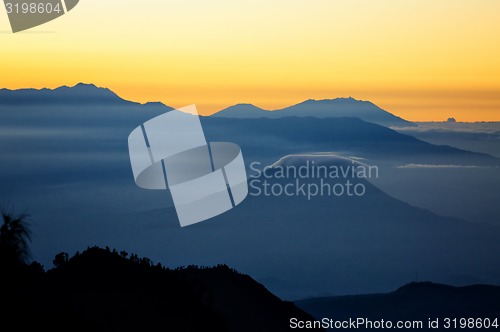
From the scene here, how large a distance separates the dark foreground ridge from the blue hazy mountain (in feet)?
299

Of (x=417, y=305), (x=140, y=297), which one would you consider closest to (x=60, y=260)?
(x=140, y=297)

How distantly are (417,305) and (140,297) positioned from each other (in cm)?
10827

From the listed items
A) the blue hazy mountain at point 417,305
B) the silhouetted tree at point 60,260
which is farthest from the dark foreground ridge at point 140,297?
the blue hazy mountain at point 417,305

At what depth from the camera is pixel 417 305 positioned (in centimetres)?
14200

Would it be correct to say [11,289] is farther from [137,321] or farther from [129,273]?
[129,273]

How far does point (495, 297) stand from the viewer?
14650cm

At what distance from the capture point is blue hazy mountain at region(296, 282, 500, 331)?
139m

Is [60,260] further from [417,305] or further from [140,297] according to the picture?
[417,305]

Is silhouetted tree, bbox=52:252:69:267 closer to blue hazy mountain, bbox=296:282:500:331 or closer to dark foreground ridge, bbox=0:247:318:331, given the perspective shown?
dark foreground ridge, bbox=0:247:318:331

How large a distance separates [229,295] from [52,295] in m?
13.9

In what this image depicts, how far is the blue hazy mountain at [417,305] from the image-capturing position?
139m

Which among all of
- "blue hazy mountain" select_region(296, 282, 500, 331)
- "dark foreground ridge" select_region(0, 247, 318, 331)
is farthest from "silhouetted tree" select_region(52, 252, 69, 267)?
"blue hazy mountain" select_region(296, 282, 500, 331)

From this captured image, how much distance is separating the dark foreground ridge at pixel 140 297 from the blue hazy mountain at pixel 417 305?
91132mm

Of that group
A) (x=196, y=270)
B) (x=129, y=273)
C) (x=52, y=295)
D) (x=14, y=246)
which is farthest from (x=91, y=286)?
(x=14, y=246)
